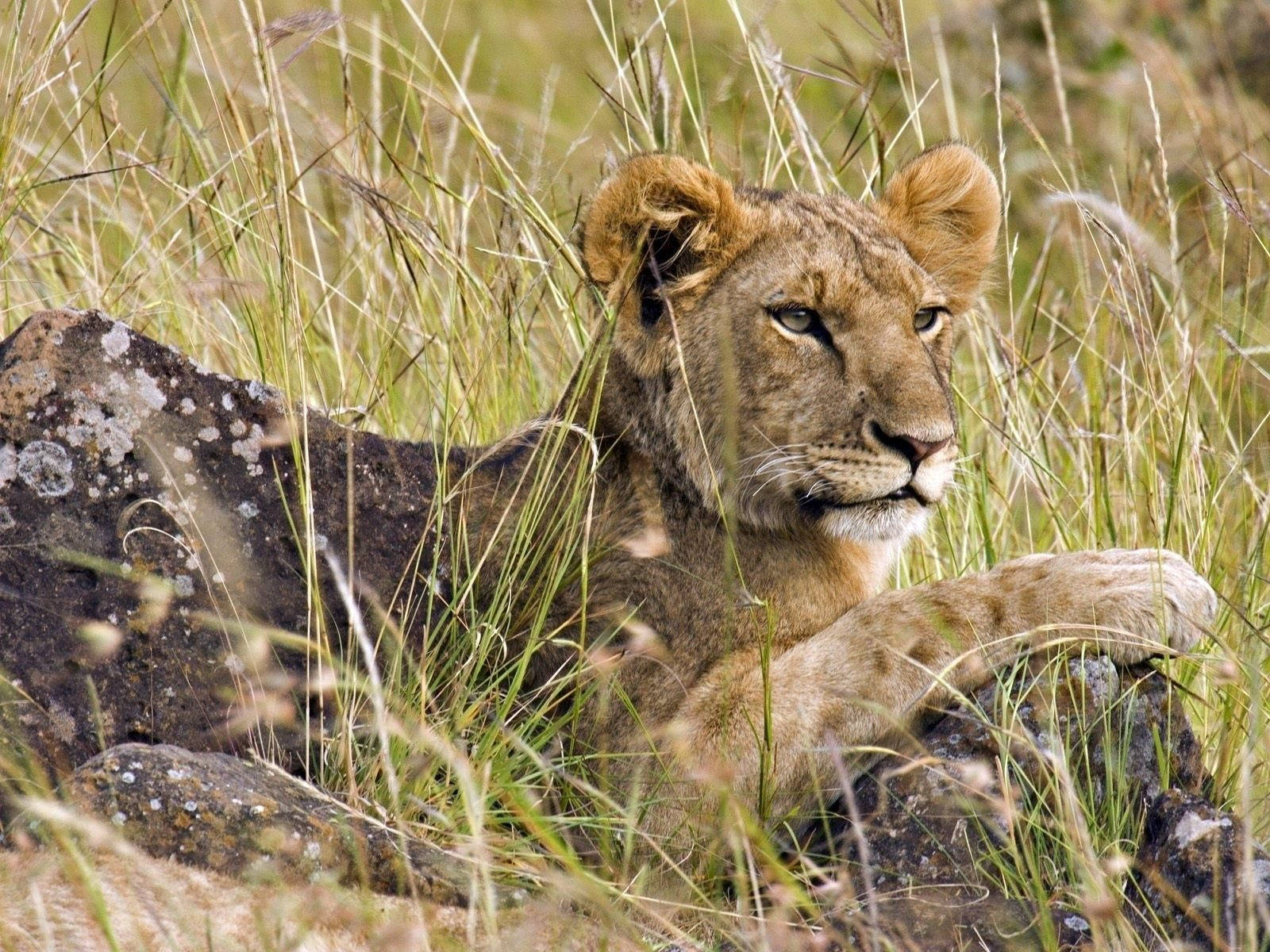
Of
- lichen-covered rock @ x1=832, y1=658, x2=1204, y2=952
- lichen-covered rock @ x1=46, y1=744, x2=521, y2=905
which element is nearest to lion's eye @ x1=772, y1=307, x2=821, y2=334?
lichen-covered rock @ x1=832, y1=658, x2=1204, y2=952

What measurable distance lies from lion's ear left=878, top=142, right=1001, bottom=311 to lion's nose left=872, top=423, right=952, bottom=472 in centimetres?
93

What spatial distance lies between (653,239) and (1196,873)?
82.7 inches

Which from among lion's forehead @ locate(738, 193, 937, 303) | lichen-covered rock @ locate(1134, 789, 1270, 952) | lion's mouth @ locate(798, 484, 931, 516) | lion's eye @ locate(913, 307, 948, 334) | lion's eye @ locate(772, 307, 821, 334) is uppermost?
lion's forehead @ locate(738, 193, 937, 303)

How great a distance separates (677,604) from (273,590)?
1.01 meters

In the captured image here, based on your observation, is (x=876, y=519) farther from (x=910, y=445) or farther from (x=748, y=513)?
(x=748, y=513)

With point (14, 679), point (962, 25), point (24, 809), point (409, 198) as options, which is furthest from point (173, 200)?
point (962, 25)

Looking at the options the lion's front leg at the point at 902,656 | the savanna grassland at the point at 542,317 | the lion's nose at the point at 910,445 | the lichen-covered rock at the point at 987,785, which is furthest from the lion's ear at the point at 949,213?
the lichen-covered rock at the point at 987,785

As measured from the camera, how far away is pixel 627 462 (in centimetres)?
433

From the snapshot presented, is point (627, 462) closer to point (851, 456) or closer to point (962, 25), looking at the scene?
point (851, 456)

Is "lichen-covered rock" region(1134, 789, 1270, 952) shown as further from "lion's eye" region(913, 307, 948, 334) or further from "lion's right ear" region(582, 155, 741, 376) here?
"lion's right ear" region(582, 155, 741, 376)

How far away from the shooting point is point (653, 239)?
431 centimetres

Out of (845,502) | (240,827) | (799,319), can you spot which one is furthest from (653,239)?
(240,827)

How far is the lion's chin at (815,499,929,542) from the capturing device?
400 centimetres

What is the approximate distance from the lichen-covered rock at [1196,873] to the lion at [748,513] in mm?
439
